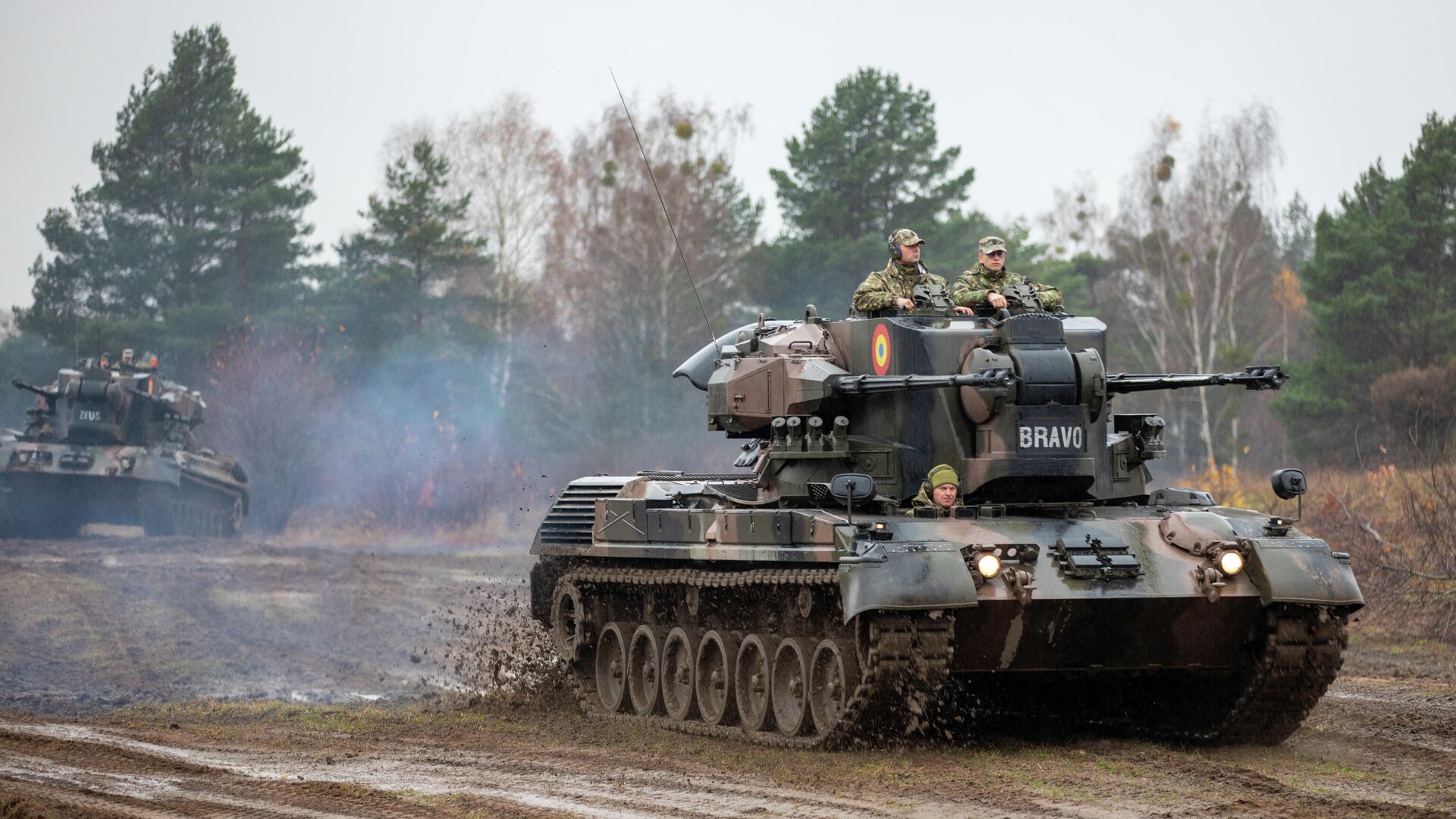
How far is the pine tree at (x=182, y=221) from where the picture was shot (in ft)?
142

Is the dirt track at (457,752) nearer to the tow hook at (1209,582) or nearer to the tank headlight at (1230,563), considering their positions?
the tow hook at (1209,582)

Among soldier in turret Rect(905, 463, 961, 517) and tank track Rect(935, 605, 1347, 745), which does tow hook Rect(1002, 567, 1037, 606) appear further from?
tank track Rect(935, 605, 1347, 745)

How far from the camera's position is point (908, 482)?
12.8 m

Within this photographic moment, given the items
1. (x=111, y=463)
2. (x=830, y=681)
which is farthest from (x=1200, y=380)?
(x=111, y=463)

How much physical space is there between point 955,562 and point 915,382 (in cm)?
160

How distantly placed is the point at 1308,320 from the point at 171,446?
120ft

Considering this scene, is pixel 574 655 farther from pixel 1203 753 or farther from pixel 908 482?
pixel 1203 753

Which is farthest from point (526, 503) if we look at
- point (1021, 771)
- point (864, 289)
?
point (1021, 771)

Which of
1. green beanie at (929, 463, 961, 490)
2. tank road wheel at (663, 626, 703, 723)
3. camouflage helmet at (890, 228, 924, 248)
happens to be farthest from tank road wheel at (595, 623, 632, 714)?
camouflage helmet at (890, 228, 924, 248)

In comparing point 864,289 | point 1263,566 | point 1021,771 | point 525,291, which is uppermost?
point 525,291

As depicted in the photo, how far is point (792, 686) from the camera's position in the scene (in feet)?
41.9

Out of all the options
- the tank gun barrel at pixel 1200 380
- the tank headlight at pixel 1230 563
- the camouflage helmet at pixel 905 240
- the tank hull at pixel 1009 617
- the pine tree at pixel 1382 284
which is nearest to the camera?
the tank hull at pixel 1009 617

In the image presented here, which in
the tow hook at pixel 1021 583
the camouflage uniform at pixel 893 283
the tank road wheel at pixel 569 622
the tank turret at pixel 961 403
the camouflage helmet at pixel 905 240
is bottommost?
the tank road wheel at pixel 569 622

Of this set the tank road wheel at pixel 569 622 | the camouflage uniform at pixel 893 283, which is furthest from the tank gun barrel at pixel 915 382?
the tank road wheel at pixel 569 622
